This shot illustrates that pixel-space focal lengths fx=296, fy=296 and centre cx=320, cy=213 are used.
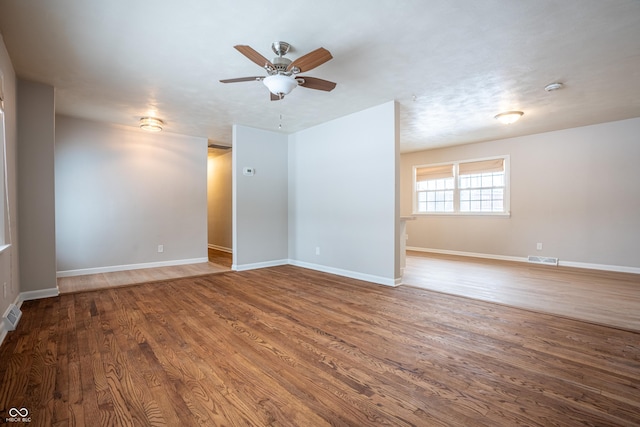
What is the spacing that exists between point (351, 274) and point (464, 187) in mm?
4117

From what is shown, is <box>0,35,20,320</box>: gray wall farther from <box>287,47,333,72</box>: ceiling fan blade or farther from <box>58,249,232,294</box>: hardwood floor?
<box>287,47,333,72</box>: ceiling fan blade

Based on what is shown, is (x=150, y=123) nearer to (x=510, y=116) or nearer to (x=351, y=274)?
(x=351, y=274)

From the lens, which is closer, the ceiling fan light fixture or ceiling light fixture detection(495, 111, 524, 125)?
the ceiling fan light fixture

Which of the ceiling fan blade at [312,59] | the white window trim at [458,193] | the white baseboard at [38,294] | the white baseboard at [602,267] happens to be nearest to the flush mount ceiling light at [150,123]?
the white baseboard at [38,294]

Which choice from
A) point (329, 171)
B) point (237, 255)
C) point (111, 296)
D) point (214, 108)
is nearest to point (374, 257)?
point (329, 171)

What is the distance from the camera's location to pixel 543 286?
13.8 ft

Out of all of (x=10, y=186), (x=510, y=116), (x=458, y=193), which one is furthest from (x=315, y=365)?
(x=458, y=193)

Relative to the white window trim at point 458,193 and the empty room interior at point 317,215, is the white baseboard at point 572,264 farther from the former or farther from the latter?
the white window trim at point 458,193

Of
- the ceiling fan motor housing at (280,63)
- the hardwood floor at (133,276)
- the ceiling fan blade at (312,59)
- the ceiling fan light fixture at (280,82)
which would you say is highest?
the ceiling fan motor housing at (280,63)

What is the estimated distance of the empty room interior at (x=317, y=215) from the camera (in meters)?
1.87

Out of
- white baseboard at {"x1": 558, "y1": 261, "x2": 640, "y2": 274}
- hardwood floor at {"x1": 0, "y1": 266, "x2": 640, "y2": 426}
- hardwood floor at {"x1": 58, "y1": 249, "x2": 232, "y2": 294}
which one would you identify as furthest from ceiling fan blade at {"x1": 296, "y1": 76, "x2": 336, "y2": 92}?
white baseboard at {"x1": 558, "y1": 261, "x2": 640, "y2": 274}

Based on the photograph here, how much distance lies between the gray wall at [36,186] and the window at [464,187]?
7.37 meters

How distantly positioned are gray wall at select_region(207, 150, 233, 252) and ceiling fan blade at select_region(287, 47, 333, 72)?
5.39 m

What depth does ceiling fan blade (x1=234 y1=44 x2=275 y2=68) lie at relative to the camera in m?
2.30
